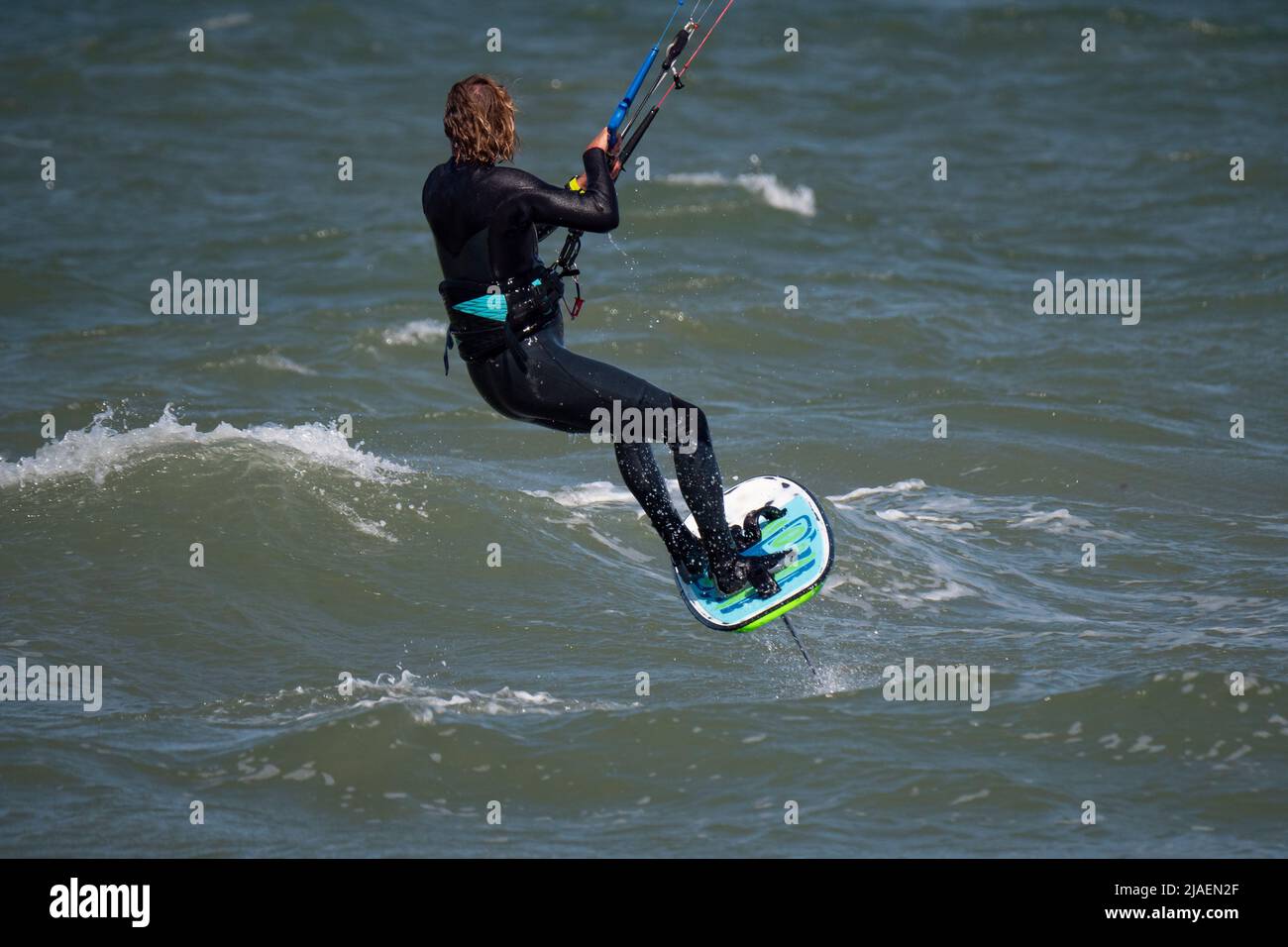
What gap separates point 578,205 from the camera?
20.2 feet

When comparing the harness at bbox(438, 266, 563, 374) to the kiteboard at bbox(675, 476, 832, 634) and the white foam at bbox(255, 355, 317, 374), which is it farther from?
the white foam at bbox(255, 355, 317, 374)

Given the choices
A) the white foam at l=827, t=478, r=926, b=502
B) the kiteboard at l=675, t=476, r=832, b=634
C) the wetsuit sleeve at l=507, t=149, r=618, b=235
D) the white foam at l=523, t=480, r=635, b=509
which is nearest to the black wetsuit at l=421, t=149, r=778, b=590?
the wetsuit sleeve at l=507, t=149, r=618, b=235

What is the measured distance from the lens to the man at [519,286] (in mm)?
6180

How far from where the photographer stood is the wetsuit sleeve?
6.14m

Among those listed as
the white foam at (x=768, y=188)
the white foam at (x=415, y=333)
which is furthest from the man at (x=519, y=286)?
the white foam at (x=768, y=188)

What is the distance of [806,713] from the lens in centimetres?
748

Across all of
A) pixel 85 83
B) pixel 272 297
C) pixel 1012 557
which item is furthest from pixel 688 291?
pixel 85 83

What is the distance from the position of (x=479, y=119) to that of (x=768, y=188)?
1226 centimetres

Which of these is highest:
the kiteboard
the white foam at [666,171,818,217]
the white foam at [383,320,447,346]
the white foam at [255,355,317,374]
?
the white foam at [666,171,818,217]

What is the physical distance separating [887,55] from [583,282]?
35.6 ft

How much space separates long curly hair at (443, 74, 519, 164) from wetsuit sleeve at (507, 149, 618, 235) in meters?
0.26

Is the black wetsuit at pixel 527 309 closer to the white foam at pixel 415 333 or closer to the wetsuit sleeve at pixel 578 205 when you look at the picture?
the wetsuit sleeve at pixel 578 205

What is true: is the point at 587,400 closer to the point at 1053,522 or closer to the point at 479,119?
the point at 479,119

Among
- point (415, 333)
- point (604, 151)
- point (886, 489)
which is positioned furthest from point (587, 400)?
point (415, 333)
